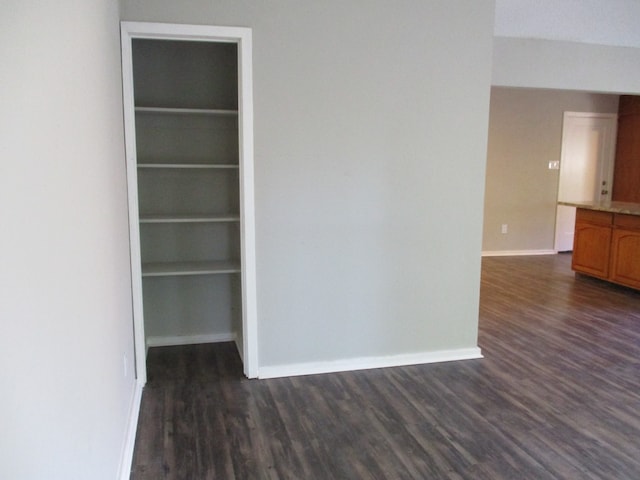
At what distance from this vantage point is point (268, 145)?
10.5ft

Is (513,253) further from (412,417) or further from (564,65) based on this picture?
(412,417)

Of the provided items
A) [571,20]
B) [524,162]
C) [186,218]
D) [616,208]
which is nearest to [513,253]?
[524,162]

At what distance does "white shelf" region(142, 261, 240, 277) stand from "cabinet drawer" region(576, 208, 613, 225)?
14.1 feet

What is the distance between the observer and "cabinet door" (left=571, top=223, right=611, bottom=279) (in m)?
5.93

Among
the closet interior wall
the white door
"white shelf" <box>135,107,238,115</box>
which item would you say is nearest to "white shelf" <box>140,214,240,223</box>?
the closet interior wall

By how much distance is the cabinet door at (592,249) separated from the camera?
234 inches

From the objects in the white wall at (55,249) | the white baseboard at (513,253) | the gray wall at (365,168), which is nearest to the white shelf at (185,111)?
the gray wall at (365,168)

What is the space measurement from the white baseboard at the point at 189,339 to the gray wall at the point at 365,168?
2.78 feet

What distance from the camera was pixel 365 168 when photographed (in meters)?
3.40

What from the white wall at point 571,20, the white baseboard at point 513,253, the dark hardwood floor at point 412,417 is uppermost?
the white wall at point 571,20

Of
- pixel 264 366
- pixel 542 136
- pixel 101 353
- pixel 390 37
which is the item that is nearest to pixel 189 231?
pixel 264 366

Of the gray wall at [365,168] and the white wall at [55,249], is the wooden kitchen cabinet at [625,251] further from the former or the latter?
the white wall at [55,249]

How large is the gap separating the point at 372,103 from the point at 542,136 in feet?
17.5

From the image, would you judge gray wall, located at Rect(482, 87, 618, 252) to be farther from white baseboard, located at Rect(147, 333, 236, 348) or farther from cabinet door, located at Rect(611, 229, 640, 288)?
white baseboard, located at Rect(147, 333, 236, 348)
